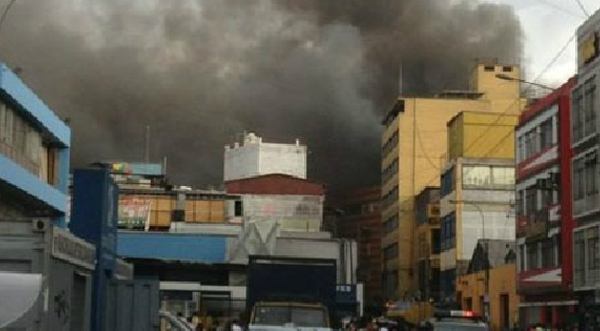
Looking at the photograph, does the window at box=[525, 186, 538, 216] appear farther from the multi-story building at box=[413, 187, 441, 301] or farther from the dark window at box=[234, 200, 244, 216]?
the dark window at box=[234, 200, 244, 216]

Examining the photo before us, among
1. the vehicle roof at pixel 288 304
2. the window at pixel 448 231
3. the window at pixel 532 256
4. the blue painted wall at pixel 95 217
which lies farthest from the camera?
the window at pixel 448 231

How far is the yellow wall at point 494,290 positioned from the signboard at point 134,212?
36518 millimetres

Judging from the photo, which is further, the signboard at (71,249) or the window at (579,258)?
the window at (579,258)

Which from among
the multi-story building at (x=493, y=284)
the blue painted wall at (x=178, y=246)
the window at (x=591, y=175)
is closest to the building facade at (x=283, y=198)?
the blue painted wall at (x=178, y=246)

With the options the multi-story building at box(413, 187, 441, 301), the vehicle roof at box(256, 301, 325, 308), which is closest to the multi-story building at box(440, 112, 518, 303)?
the multi-story building at box(413, 187, 441, 301)

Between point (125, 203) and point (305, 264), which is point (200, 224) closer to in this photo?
point (125, 203)

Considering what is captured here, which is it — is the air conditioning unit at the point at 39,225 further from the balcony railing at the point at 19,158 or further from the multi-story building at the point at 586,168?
the multi-story building at the point at 586,168

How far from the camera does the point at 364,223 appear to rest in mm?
160250

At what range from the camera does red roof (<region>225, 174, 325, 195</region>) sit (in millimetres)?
116062

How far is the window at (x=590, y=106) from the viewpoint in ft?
146

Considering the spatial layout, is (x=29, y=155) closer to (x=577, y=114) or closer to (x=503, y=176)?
(x=577, y=114)

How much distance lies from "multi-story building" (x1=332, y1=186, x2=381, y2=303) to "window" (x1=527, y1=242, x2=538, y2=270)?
83.4 meters

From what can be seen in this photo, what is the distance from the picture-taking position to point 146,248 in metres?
73.2

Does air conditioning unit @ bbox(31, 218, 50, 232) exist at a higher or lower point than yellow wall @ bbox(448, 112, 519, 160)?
lower
